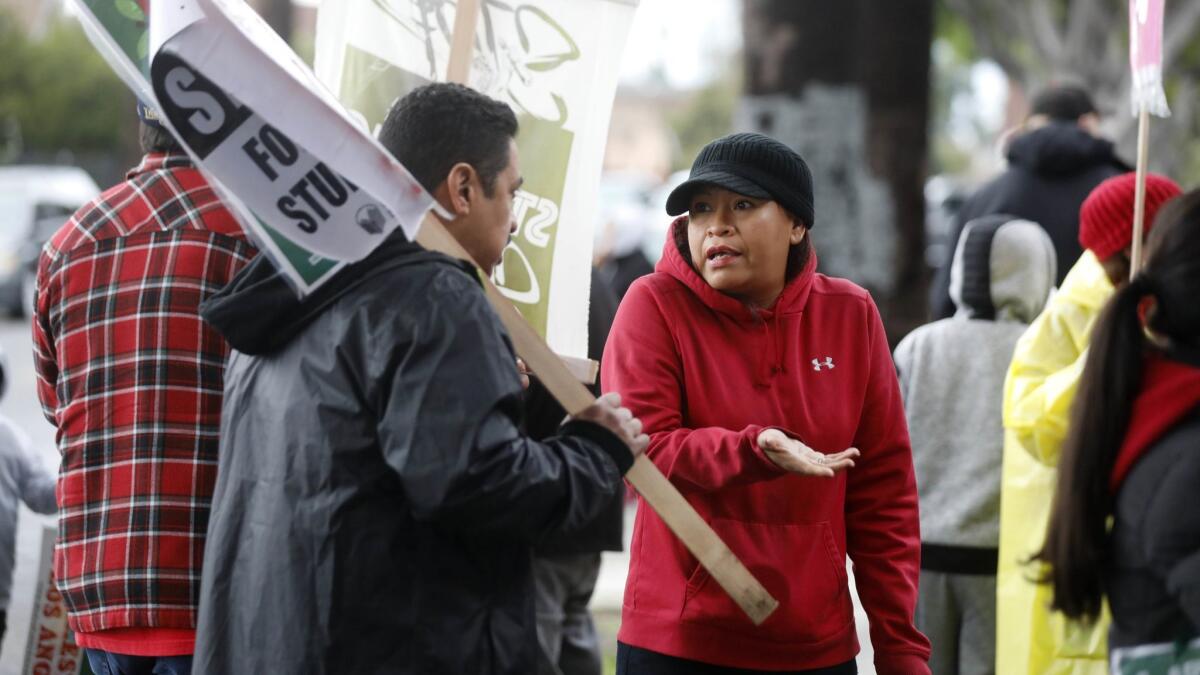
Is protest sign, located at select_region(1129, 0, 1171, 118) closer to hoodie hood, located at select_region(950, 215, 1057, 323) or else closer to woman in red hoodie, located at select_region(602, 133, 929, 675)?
hoodie hood, located at select_region(950, 215, 1057, 323)

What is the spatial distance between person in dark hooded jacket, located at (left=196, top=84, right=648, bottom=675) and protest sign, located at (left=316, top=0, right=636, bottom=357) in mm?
1018

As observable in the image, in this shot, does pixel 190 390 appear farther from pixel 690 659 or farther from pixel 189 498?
pixel 690 659

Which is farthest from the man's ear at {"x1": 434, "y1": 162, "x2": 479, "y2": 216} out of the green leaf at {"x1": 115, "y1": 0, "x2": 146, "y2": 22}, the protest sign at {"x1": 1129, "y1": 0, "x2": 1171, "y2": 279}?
the protest sign at {"x1": 1129, "y1": 0, "x2": 1171, "y2": 279}

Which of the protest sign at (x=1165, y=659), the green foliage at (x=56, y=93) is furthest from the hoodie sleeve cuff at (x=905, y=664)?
the green foliage at (x=56, y=93)

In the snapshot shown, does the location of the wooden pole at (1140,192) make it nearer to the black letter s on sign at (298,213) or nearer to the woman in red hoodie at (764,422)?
the woman in red hoodie at (764,422)

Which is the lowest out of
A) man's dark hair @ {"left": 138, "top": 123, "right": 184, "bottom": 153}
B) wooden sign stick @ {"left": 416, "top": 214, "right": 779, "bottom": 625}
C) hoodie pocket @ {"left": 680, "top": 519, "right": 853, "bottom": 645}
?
hoodie pocket @ {"left": 680, "top": 519, "right": 853, "bottom": 645}

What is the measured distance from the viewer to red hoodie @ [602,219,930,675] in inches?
138

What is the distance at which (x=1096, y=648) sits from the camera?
3.88m

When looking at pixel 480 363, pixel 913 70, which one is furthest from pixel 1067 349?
pixel 913 70

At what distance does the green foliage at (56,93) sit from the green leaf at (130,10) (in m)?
39.1

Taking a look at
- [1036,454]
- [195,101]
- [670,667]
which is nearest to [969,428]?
[1036,454]

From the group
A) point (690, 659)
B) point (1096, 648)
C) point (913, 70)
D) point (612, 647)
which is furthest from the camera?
point (913, 70)

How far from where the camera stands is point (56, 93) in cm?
4088

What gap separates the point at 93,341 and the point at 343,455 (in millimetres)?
1016
